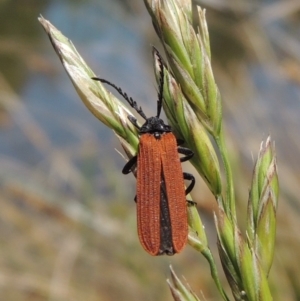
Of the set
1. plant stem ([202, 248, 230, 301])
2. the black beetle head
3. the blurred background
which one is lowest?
plant stem ([202, 248, 230, 301])

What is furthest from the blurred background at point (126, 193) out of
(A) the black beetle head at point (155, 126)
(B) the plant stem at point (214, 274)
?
(B) the plant stem at point (214, 274)

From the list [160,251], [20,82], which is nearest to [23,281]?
[160,251]

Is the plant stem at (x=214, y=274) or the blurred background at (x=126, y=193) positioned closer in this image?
the plant stem at (x=214, y=274)

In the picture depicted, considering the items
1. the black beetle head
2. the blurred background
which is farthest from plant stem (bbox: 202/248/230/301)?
the blurred background

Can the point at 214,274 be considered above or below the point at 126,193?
below

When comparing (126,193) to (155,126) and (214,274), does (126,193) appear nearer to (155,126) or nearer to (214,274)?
(155,126)

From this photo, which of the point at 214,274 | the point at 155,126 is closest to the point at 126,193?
the point at 155,126

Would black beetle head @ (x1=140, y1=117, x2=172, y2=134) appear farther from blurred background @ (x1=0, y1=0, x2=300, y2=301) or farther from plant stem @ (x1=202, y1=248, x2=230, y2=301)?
plant stem @ (x1=202, y1=248, x2=230, y2=301)

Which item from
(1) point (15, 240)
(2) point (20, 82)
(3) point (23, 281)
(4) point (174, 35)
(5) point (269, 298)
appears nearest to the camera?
(5) point (269, 298)

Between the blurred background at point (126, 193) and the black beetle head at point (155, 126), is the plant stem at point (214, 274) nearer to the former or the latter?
the black beetle head at point (155, 126)

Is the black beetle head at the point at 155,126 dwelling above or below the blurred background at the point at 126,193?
below

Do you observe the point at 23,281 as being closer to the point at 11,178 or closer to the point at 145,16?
the point at 11,178
